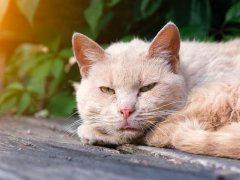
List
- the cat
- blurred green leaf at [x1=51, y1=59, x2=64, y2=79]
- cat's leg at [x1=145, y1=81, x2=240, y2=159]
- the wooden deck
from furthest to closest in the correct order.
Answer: blurred green leaf at [x1=51, y1=59, x2=64, y2=79] < the cat < cat's leg at [x1=145, y1=81, x2=240, y2=159] < the wooden deck

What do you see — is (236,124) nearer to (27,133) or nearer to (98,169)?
(98,169)

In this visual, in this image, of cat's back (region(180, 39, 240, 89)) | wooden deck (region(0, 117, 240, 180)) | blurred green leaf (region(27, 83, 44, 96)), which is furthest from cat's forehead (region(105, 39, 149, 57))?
blurred green leaf (region(27, 83, 44, 96))

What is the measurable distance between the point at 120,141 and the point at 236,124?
20.5 inches

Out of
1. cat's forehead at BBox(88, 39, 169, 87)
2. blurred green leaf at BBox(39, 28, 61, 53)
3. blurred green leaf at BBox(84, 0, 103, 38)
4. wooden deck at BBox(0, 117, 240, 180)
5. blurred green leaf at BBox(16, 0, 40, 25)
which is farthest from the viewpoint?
blurred green leaf at BBox(39, 28, 61, 53)

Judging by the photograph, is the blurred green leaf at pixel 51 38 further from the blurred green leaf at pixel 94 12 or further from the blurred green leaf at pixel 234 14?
the blurred green leaf at pixel 234 14

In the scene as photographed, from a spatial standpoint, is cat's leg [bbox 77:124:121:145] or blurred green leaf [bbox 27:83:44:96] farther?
Result: blurred green leaf [bbox 27:83:44:96]

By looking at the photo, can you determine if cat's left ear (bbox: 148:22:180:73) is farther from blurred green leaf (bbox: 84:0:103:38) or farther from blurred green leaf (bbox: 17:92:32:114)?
blurred green leaf (bbox: 17:92:32:114)

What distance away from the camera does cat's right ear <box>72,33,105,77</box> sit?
2.40 metres

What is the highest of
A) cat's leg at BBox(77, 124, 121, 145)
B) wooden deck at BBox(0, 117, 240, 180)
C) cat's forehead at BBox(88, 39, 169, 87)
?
cat's forehead at BBox(88, 39, 169, 87)

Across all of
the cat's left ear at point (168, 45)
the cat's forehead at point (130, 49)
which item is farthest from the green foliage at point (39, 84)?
the cat's left ear at point (168, 45)

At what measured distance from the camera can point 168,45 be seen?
2326 mm

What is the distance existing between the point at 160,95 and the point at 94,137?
0.35 metres

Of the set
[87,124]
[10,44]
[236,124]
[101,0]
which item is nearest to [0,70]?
[10,44]

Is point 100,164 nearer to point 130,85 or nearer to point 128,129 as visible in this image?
point 128,129
